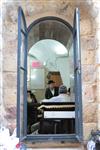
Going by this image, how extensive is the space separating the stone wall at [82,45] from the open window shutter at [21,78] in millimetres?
86

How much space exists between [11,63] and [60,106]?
70 centimetres

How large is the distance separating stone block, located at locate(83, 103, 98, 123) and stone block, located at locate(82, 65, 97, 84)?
253 millimetres

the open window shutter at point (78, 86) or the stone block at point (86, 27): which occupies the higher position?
the stone block at point (86, 27)

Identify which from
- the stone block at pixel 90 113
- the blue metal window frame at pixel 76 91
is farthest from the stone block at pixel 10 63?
the stone block at pixel 90 113

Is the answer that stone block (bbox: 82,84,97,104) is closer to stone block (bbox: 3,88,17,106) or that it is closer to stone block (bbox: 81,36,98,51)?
stone block (bbox: 81,36,98,51)

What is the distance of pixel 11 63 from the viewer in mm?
3801

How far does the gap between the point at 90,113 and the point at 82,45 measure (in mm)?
731

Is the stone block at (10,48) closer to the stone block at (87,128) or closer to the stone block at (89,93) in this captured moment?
the stone block at (89,93)

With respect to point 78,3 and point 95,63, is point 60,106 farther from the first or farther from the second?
point 78,3

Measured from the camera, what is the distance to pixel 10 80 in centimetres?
377

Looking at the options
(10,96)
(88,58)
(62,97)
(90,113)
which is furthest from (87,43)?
(10,96)

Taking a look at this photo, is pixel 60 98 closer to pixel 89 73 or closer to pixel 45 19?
pixel 89 73

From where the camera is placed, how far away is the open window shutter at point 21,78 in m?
3.50

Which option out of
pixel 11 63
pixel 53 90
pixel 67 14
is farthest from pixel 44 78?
pixel 67 14
